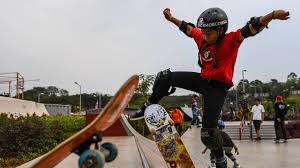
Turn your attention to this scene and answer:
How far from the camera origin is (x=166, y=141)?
480 cm

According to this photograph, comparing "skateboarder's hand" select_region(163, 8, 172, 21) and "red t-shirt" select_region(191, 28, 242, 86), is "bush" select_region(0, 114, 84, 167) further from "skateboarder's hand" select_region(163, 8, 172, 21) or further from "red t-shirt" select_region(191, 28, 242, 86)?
"red t-shirt" select_region(191, 28, 242, 86)

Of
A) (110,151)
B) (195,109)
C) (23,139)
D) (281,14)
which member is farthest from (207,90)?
(195,109)

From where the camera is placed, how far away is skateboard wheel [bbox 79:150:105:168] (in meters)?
2.24

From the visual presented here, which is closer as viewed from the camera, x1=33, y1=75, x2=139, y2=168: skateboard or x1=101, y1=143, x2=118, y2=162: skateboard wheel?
x1=33, y1=75, x2=139, y2=168: skateboard

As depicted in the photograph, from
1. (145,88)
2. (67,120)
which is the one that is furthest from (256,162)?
(145,88)

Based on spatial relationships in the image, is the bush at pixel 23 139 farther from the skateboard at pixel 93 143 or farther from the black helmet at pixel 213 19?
the skateboard at pixel 93 143

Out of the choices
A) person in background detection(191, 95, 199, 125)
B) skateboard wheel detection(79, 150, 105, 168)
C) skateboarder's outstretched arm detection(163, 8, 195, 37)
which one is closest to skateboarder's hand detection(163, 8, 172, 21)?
skateboarder's outstretched arm detection(163, 8, 195, 37)

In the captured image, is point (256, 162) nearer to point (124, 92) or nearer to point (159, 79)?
point (159, 79)

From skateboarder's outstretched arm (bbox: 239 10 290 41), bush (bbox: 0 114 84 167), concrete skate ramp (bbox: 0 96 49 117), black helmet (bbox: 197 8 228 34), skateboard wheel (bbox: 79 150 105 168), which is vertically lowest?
bush (bbox: 0 114 84 167)

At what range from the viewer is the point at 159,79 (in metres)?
4.25

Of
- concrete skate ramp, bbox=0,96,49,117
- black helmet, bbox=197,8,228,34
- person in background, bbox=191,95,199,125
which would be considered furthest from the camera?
person in background, bbox=191,95,199,125

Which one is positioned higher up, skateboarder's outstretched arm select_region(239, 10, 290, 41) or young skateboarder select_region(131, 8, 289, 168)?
skateboarder's outstretched arm select_region(239, 10, 290, 41)

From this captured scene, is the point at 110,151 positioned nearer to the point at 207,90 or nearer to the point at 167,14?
the point at 207,90

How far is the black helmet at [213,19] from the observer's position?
407 cm
